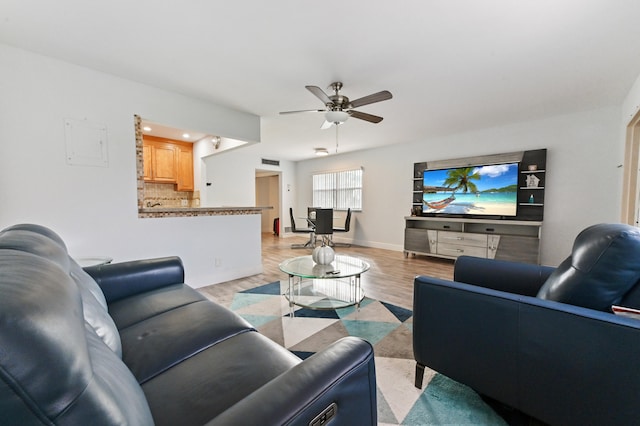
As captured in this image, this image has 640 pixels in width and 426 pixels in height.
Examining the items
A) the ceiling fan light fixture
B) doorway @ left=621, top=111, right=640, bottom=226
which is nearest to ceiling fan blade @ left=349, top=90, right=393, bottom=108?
the ceiling fan light fixture

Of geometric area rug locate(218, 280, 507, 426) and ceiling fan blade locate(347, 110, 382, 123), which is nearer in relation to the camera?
geometric area rug locate(218, 280, 507, 426)

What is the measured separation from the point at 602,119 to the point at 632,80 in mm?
1047

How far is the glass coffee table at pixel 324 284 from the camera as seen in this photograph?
234cm

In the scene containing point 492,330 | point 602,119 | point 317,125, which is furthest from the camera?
point 317,125

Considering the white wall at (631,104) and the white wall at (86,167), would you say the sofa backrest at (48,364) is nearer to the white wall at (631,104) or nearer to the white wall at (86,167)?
the white wall at (86,167)

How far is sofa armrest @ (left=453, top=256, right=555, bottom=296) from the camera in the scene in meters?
1.65

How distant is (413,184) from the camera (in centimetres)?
539

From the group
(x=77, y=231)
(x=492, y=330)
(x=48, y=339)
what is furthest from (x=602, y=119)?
(x=77, y=231)

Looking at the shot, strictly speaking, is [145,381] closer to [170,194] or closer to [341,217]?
[170,194]

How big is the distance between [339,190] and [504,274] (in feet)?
17.6

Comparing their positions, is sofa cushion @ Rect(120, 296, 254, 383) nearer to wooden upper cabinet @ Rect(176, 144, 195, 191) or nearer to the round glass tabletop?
the round glass tabletop

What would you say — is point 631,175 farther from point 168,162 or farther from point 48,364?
point 168,162

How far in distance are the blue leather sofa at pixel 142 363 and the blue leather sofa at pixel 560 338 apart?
2.16ft

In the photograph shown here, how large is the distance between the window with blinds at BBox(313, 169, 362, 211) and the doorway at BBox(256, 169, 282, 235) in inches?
54.3
